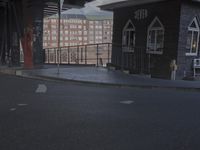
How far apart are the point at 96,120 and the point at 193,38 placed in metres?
12.2

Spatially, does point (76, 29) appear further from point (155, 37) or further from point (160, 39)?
point (160, 39)

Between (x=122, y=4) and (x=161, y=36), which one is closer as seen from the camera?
(x=161, y=36)

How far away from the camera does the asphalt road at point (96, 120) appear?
185 inches

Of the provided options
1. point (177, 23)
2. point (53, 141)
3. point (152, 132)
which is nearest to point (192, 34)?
point (177, 23)

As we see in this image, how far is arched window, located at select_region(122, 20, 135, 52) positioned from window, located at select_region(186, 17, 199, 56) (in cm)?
340

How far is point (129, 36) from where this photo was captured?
1933 centimetres

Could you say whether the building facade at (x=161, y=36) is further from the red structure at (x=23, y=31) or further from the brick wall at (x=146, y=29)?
the red structure at (x=23, y=31)

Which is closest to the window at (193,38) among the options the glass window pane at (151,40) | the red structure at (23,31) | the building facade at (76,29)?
the glass window pane at (151,40)

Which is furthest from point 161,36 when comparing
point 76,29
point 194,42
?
point 76,29

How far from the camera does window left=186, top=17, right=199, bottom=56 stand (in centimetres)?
1634

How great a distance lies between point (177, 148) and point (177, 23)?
11.8m

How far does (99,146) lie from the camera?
457 centimetres

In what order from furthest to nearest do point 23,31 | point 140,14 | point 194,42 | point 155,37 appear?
point 140,14, point 155,37, point 194,42, point 23,31

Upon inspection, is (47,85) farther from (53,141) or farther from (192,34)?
(192,34)
